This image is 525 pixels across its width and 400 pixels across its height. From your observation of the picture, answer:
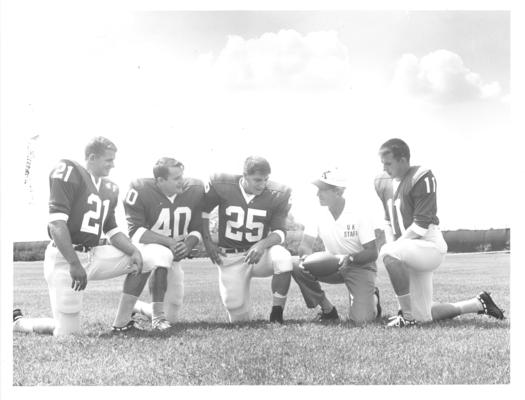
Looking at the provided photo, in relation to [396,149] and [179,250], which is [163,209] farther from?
[396,149]

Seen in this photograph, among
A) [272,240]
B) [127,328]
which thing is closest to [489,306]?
[272,240]

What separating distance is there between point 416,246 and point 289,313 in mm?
1028

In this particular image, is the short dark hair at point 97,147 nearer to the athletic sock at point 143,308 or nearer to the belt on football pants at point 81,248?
the belt on football pants at point 81,248

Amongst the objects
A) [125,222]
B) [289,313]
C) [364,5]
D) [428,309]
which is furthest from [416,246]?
[125,222]

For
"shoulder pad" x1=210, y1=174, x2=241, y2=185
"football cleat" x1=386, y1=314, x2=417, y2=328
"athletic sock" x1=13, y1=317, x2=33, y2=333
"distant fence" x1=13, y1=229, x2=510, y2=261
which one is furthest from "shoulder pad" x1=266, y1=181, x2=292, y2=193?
"athletic sock" x1=13, y1=317, x2=33, y2=333

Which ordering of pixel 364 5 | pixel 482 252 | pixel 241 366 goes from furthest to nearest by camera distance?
1. pixel 482 252
2. pixel 364 5
3. pixel 241 366

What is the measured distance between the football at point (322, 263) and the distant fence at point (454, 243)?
0.13 m

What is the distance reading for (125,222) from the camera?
4.38 metres

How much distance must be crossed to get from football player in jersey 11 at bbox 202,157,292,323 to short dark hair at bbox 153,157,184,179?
1.00ft

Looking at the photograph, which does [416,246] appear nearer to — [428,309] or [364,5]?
[428,309]

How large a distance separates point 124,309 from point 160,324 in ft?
0.85

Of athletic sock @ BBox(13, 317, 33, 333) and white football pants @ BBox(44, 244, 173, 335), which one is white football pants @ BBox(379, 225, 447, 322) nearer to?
white football pants @ BBox(44, 244, 173, 335)

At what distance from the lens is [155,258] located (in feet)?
13.7

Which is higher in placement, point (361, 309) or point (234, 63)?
point (234, 63)
